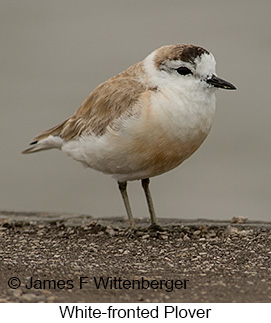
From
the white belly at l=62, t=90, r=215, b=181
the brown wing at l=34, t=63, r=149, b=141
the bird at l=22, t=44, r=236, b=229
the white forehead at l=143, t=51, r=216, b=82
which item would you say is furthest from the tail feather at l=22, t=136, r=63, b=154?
the white forehead at l=143, t=51, r=216, b=82

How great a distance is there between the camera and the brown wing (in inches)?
276

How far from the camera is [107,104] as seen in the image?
7.19m

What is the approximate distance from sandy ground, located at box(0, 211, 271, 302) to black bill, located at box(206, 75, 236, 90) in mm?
1333

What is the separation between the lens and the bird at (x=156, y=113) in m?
6.73

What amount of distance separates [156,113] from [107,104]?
2.14ft

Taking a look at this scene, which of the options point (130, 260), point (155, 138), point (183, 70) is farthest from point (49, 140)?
point (130, 260)

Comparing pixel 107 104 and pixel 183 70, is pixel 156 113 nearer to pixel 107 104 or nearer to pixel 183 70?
pixel 183 70

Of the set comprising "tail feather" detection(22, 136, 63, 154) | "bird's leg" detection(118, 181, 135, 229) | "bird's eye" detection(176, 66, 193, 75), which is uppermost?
"bird's eye" detection(176, 66, 193, 75)

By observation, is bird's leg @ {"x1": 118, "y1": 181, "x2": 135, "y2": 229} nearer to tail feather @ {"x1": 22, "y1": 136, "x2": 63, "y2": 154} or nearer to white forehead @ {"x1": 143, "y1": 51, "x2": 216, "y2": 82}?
tail feather @ {"x1": 22, "y1": 136, "x2": 63, "y2": 154}

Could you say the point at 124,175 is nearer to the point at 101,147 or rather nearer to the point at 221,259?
the point at 101,147

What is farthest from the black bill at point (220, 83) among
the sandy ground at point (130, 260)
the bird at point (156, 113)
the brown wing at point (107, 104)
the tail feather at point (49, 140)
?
the tail feather at point (49, 140)

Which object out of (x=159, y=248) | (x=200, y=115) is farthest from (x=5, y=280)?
(x=200, y=115)

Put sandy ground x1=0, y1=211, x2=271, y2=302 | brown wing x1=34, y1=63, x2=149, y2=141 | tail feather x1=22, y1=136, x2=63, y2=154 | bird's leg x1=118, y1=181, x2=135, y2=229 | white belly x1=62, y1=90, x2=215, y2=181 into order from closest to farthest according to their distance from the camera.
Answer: sandy ground x1=0, y1=211, x2=271, y2=302, white belly x1=62, y1=90, x2=215, y2=181, brown wing x1=34, y1=63, x2=149, y2=141, bird's leg x1=118, y1=181, x2=135, y2=229, tail feather x1=22, y1=136, x2=63, y2=154

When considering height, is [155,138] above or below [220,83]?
below
